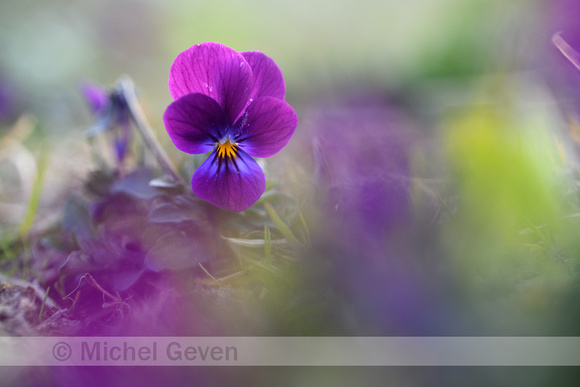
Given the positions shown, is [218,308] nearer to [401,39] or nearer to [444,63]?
[444,63]

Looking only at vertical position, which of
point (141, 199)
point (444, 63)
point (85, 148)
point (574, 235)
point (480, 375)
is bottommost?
point (480, 375)

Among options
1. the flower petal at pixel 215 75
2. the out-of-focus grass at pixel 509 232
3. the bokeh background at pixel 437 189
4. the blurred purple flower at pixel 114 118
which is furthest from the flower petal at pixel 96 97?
the out-of-focus grass at pixel 509 232

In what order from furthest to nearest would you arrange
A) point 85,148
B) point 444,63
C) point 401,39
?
point 401,39, point 444,63, point 85,148

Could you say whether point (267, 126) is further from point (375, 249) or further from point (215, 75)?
point (375, 249)

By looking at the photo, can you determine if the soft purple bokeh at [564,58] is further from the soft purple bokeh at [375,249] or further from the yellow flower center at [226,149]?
the yellow flower center at [226,149]

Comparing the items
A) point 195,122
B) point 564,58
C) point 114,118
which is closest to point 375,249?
point 195,122

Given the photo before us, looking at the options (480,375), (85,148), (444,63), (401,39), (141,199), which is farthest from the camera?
(401,39)

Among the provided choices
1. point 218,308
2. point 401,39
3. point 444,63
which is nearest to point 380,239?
point 218,308
